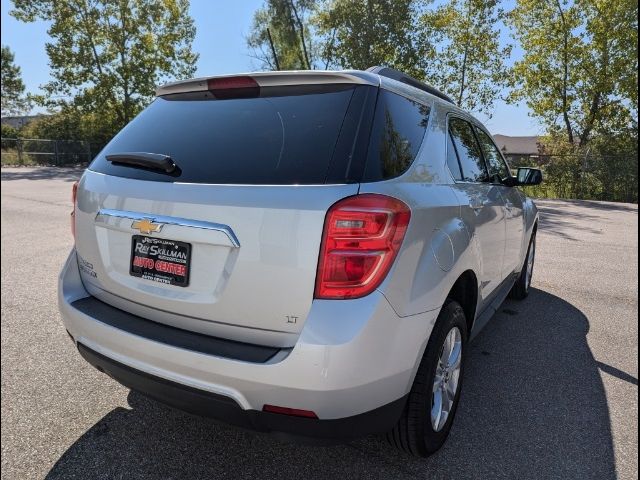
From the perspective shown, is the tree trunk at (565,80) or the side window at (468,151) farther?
the tree trunk at (565,80)

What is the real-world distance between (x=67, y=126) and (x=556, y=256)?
31454 mm

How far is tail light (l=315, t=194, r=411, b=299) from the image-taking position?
162 centimetres

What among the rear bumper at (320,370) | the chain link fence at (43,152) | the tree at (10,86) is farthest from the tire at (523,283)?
the tree at (10,86)

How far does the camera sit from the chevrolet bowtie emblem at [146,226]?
185 centimetres

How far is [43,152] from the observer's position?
91.8 feet

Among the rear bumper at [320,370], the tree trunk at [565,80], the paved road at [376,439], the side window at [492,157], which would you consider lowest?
the paved road at [376,439]

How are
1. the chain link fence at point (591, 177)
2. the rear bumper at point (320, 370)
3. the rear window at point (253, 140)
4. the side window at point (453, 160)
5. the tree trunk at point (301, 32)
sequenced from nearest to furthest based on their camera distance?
the rear bumper at point (320, 370)
the rear window at point (253, 140)
the side window at point (453, 160)
the chain link fence at point (591, 177)
the tree trunk at point (301, 32)

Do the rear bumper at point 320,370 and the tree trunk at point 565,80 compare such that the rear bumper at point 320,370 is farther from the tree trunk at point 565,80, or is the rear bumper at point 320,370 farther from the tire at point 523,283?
the tree trunk at point 565,80

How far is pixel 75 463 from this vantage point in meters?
2.06

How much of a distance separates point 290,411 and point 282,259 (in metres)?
0.55

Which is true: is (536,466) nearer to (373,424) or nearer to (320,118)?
(373,424)

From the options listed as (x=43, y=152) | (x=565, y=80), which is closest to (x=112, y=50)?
(x=43, y=152)

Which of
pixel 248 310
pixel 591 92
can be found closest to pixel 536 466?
pixel 248 310

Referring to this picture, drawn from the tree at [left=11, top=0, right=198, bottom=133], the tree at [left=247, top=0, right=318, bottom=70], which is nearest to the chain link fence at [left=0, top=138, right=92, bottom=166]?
the tree at [left=11, top=0, right=198, bottom=133]
